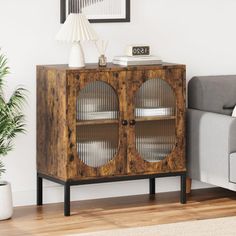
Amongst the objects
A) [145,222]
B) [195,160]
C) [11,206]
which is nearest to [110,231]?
[145,222]

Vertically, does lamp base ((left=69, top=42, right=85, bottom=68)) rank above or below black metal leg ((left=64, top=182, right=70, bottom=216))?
above

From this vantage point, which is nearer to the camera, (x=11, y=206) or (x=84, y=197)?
(x=11, y=206)

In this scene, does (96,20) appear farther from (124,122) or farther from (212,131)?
(212,131)

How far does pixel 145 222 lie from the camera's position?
5.46 metres

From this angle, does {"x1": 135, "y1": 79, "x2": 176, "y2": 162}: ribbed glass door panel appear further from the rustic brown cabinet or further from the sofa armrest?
the sofa armrest

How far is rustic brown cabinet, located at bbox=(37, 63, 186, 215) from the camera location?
5.59 metres

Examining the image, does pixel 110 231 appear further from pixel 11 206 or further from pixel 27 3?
pixel 27 3

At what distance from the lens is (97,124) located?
18.6 ft

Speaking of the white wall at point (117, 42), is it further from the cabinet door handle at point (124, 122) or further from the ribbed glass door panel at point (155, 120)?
the cabinet door handle at point (124, 122)

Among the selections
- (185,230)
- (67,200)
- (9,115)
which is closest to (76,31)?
(9,115)

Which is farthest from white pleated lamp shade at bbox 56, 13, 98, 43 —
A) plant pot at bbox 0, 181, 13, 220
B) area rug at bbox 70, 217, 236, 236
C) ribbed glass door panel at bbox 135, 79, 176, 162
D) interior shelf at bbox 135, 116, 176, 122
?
area rug at bbox 70, 217, 236, 236

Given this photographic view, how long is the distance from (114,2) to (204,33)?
0.77 metres

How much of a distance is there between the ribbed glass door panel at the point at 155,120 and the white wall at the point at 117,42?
18.3 inches

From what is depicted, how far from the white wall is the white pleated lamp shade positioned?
1.02 ft
